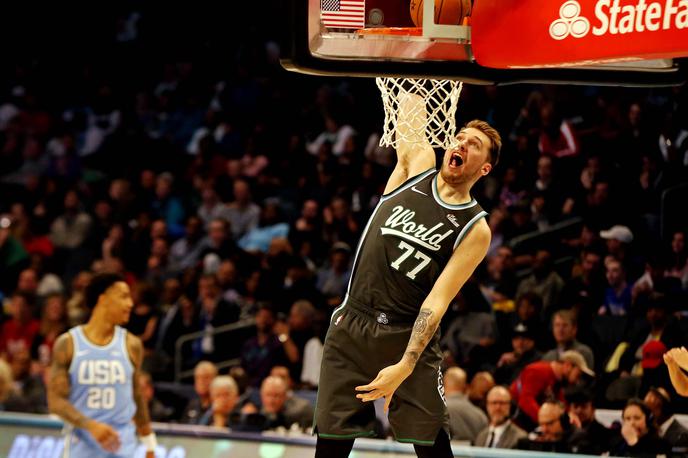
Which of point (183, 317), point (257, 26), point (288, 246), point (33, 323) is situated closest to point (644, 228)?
point (288, 246)

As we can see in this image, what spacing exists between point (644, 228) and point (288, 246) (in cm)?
371

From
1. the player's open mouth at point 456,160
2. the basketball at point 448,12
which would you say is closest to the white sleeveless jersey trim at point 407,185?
the player's open mouth at point 456,160

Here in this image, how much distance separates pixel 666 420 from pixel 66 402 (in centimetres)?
391

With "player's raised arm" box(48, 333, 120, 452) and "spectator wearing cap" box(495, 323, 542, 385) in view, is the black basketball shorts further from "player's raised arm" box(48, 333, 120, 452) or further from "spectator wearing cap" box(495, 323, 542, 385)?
"spectator wearing cap" box(495, 323, 542, 385)

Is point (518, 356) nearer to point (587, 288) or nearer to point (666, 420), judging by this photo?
point (587, 288)

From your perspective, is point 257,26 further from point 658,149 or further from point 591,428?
point 591,428

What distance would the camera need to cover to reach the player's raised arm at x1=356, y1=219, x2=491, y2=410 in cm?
516

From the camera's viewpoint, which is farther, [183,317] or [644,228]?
[183,317]

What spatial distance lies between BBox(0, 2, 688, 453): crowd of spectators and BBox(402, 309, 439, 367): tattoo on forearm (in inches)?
118

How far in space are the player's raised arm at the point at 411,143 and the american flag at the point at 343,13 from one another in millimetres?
794

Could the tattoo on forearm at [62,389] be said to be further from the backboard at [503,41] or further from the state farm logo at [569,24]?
the state farm logo at [569,24]

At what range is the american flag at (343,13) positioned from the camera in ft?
16.5

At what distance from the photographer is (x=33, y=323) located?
39.5 feet

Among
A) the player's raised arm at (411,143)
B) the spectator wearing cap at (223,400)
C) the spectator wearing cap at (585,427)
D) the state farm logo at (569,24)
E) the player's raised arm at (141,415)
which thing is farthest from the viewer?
the spectator wearing cap at (223,400)
